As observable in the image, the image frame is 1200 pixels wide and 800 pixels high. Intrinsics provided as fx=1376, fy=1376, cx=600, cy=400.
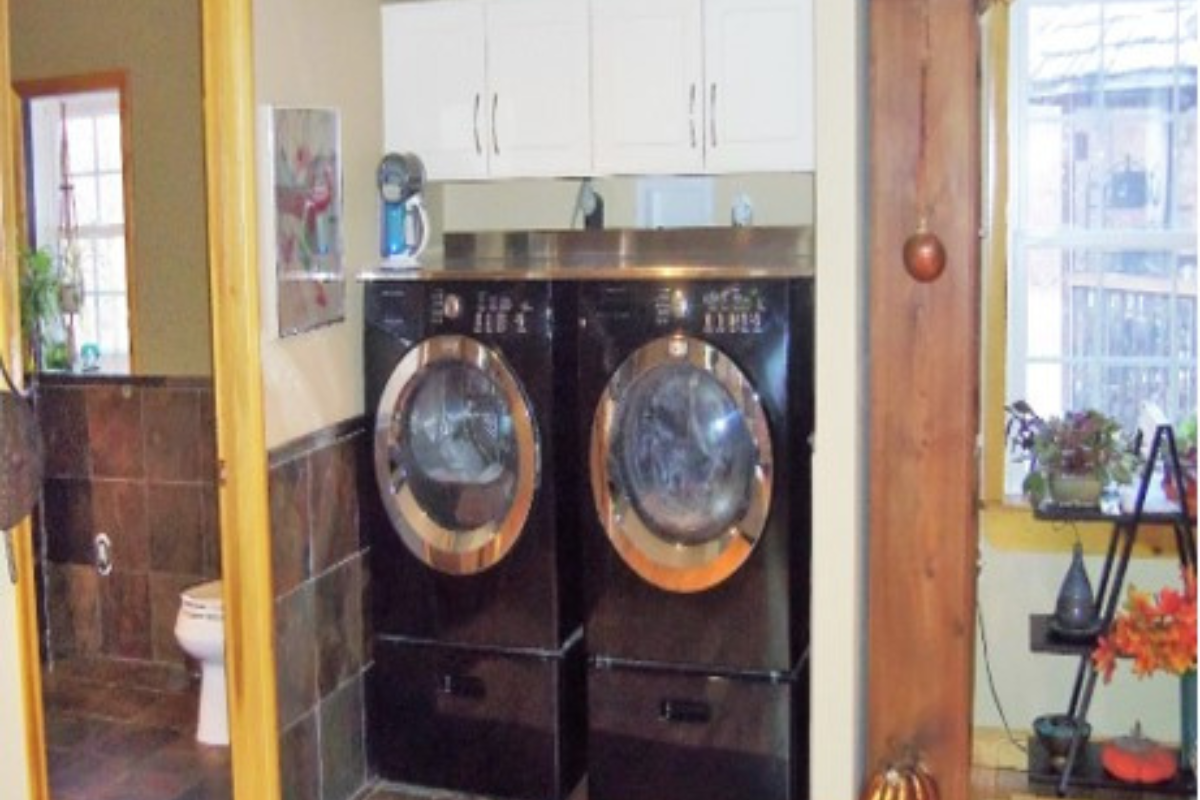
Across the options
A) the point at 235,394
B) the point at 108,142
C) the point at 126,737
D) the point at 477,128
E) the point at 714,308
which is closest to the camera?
the point at 235,394

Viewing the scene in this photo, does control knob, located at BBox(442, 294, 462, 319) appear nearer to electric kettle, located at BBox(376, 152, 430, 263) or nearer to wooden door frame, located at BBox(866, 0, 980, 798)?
electric kettle, located at BBox(376, 152, 430, 263)

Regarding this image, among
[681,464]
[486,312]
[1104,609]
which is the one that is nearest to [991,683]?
[1104,609]

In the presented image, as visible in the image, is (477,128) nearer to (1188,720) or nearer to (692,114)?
(692,114)

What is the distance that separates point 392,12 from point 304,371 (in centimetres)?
113

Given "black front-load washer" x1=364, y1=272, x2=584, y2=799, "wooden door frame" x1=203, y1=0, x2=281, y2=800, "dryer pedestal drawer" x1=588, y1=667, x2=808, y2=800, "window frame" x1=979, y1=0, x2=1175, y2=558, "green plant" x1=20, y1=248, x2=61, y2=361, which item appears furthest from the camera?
"green plant" x1=20, y1=248, x2=61, y2=361

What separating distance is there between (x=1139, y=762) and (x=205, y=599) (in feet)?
8.74

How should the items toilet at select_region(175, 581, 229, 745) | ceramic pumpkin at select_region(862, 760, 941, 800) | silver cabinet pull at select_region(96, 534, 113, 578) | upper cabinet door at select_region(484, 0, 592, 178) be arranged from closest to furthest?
ceramic pumpkin at select_region(862, 760, 941, 800) → upper cabinet door at select_region(484, 0, 592, 178) → toilet at select_region(175, 581, 229, 745) → silver cabinet pull at select_region(96, 534, 113, 578)

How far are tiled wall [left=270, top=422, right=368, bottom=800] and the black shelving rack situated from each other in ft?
5.98

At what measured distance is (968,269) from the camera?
10.7 feet

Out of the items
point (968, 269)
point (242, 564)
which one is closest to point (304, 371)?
point (242, 564)

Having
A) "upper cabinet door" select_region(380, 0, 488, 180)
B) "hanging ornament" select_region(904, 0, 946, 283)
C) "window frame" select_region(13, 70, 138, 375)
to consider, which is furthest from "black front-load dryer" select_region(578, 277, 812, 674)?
"window frame" select_region(13, 70, 138, 375)

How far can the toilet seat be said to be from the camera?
407 centimetres

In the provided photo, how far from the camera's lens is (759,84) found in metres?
3.60

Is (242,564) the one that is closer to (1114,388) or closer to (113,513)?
(113,513)
